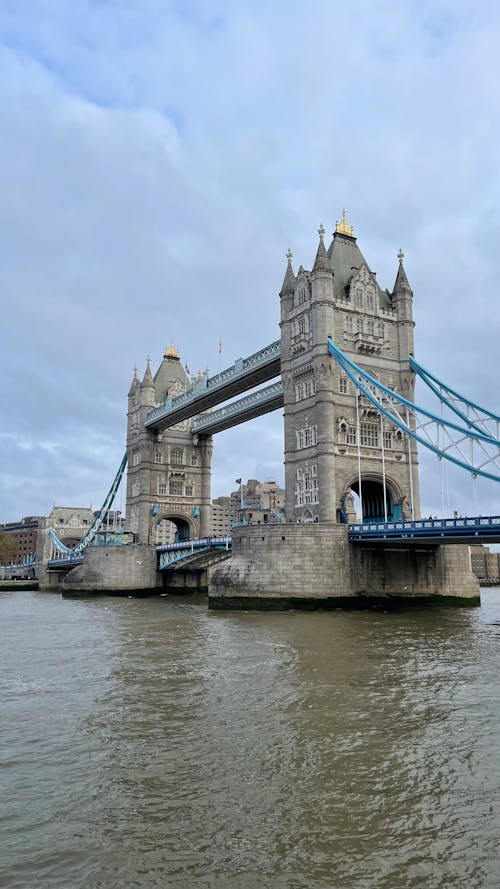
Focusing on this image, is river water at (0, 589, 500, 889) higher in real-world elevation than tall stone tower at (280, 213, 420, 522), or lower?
lower

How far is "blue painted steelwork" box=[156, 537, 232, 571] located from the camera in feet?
152

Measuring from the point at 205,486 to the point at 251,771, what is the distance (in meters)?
57.6

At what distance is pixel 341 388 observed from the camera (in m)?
41.0

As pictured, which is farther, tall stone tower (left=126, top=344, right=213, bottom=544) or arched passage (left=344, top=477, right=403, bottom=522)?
tall stone tower (left=126, top=344, right=213, bottom=544)

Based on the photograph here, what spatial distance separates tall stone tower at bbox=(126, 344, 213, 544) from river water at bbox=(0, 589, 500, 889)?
45.1 metres

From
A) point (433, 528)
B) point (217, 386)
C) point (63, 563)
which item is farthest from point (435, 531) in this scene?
point (63, 563)

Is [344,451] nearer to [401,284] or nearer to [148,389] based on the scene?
[401,284]

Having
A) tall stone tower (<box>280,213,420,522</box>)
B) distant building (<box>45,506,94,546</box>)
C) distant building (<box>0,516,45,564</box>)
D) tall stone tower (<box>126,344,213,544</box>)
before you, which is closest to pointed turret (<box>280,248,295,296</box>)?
tall stone tower (<box>280,213,420,522</box>)

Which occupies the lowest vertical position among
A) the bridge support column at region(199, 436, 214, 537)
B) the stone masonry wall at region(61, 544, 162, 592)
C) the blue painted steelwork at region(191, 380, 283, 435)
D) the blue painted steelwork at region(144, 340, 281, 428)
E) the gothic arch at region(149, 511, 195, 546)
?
the stone masonry wall at region(61, 544, 162, 592)

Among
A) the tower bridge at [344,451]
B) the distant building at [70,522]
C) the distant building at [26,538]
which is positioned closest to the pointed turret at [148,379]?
the tower bridge at [344,451]

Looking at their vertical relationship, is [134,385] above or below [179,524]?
above

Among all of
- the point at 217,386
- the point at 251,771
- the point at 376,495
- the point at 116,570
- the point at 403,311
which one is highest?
the point at 403,311

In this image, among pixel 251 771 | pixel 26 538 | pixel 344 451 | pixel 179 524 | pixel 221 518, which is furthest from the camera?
pixel 221 518

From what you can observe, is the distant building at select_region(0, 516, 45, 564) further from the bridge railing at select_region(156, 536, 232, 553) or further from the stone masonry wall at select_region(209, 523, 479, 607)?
the stone masonry wall at select_region(209, 523, 479, 607)
